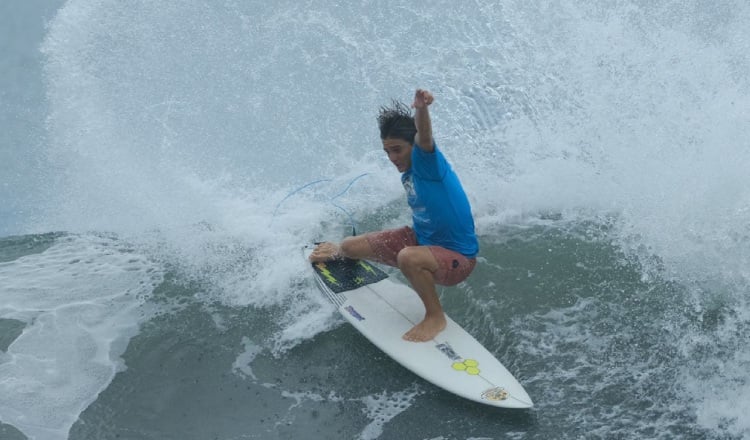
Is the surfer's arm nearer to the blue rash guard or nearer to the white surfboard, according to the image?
the blue rash guard

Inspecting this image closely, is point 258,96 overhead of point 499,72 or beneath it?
beneath

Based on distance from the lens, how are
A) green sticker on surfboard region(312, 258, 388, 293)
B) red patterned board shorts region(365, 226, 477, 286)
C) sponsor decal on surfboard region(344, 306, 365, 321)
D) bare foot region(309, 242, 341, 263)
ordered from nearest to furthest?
1. red patterned board shorts region(365, 226, 477, 286)
2. sponsor decal on surfboard region(344, 306, 365, 321)
3. green sticker on surfboard region(312, 258, 388, 293)
4. bare foot region(309, 242, 341, 263)

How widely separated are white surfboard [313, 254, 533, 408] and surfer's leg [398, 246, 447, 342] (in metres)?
0.06

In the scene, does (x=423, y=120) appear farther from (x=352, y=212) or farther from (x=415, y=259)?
(x=352, y=212)

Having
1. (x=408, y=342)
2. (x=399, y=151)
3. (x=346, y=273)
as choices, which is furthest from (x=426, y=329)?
(x=399, y=151)

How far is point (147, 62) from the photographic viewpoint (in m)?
7.17

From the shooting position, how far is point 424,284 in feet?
13.6

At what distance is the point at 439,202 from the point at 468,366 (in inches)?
39.6

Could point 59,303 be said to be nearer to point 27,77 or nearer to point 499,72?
point 499,72

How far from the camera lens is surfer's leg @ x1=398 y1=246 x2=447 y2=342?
4.09 m

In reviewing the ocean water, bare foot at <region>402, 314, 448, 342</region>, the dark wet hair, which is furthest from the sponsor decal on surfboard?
the dark wet hair

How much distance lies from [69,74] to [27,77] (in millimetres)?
3563

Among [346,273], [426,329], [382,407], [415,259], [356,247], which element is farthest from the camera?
[346,273]

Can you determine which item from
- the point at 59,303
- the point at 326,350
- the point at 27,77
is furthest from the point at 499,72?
the point at 27,77
